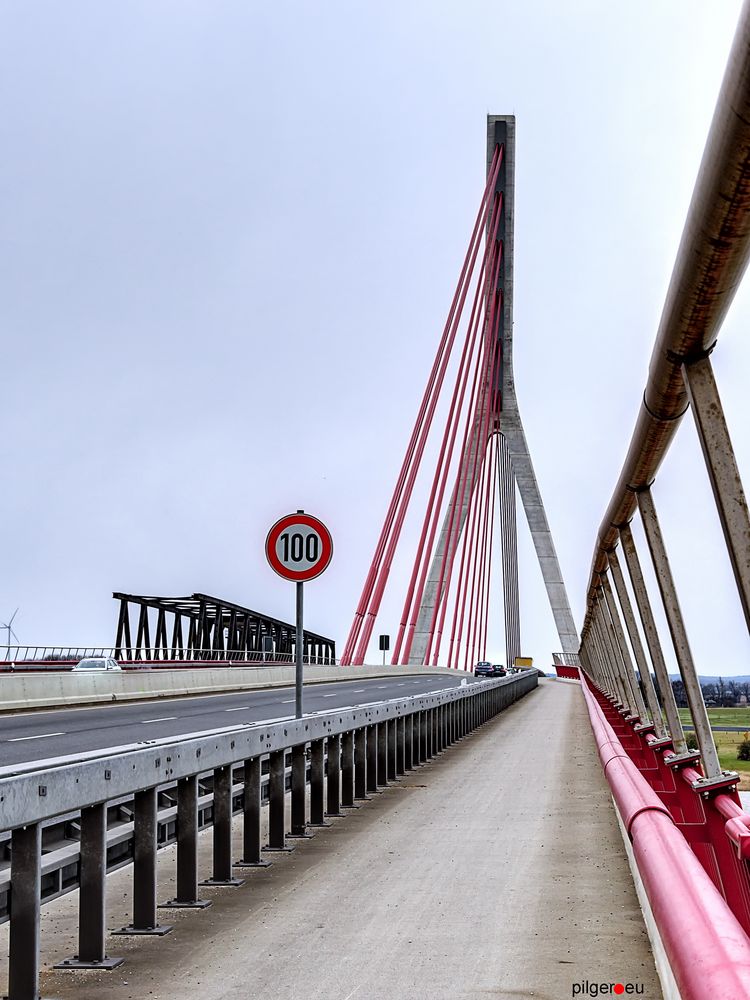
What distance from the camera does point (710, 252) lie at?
450cm

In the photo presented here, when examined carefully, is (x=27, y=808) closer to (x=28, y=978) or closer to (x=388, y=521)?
(x=28, y=978)

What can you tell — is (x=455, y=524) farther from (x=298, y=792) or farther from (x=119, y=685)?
(x=298, y=792)

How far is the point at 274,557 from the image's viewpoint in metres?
10.9

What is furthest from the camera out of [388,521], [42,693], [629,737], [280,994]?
[388,521]

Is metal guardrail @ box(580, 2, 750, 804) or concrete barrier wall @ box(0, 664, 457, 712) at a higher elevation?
concrete barrier wall @ box(0, 664, 457, 712)

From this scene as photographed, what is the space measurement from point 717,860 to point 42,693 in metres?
25.8

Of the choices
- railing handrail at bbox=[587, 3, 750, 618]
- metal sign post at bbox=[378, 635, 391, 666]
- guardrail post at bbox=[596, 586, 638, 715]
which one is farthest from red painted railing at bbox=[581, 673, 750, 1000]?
metal sign post at bbox=[378, 635, 391, 666]

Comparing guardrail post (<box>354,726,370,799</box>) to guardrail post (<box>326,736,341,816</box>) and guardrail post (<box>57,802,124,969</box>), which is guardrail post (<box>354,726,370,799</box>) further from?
guardrail post (<box>57,802,124,969</box>)

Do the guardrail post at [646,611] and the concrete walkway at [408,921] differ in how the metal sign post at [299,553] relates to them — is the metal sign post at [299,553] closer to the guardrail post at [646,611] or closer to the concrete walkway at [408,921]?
the concrete walkway at [408,921]

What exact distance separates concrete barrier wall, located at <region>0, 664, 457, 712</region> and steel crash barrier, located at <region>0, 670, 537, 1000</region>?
1737cm

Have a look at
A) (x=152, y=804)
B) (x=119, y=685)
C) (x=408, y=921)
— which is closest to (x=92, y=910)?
(x=152, y=804)

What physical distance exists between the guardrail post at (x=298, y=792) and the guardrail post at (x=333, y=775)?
1.03 meters

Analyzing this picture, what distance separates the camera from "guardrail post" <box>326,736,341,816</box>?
35.9 feet

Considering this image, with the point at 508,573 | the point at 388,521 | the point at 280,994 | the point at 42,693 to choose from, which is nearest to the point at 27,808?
the point at 280,994
